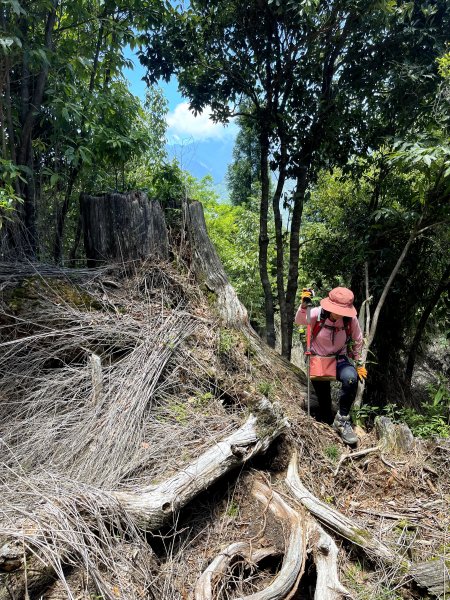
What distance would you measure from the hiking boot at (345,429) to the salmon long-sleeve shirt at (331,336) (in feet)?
2.27

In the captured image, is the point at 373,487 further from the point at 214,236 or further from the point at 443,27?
the point at 214,236

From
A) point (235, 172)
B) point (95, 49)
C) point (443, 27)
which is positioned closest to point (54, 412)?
point (95, 49)

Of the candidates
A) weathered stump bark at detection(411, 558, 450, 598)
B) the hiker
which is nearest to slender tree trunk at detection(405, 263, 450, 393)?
the hiker

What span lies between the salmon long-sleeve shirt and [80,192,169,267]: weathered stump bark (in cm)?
178

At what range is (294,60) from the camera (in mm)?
6320

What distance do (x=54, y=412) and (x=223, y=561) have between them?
5.91 ft

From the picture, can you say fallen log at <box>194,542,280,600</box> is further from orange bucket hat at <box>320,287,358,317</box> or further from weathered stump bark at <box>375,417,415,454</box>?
orange bucket hat at <box>320,287,358,317</box>

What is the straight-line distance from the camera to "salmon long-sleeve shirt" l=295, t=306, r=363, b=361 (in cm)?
485

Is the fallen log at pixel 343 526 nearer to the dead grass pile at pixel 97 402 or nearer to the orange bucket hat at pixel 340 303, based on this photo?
the dead grass pile at pixel 97 402

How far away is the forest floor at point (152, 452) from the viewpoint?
9.05ft

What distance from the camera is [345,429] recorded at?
473cm

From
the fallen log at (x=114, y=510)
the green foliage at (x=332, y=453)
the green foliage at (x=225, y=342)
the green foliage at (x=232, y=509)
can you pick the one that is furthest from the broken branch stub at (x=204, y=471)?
the green foliage at (x=225, y=342)

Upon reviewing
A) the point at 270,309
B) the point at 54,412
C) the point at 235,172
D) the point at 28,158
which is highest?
the point at 235,172

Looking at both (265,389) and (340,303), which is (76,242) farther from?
(340,303)
